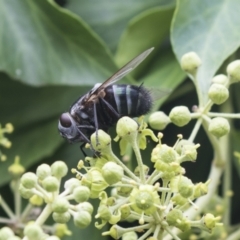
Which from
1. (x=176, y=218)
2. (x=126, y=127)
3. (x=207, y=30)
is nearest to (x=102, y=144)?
(x=126, y=127)

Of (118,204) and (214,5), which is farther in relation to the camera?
(214,5)

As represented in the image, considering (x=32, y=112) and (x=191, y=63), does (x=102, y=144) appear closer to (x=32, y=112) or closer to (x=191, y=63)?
(x=191, y=63)

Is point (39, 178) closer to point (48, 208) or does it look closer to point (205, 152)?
point (48, 208)

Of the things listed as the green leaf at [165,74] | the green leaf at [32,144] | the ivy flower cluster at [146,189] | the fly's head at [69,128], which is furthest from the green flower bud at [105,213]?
the green leaf at [32,144]

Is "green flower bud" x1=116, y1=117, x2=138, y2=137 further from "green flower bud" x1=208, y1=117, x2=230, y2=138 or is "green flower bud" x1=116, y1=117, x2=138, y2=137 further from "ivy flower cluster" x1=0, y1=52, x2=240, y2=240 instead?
"green flower bud" x1=208, y1=117, x2=230, y2=138

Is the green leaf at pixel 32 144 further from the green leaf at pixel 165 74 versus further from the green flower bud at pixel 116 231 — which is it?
the green flower bud at pixel 116 231

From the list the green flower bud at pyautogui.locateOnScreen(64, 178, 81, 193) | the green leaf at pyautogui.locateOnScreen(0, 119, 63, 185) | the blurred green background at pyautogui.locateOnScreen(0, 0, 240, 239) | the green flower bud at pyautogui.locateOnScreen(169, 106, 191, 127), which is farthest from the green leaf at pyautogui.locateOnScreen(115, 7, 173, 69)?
the green flower bud at pyautogui.locateOnScreen(64, 178, 81, 193)

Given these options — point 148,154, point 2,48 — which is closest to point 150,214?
point 148,154
